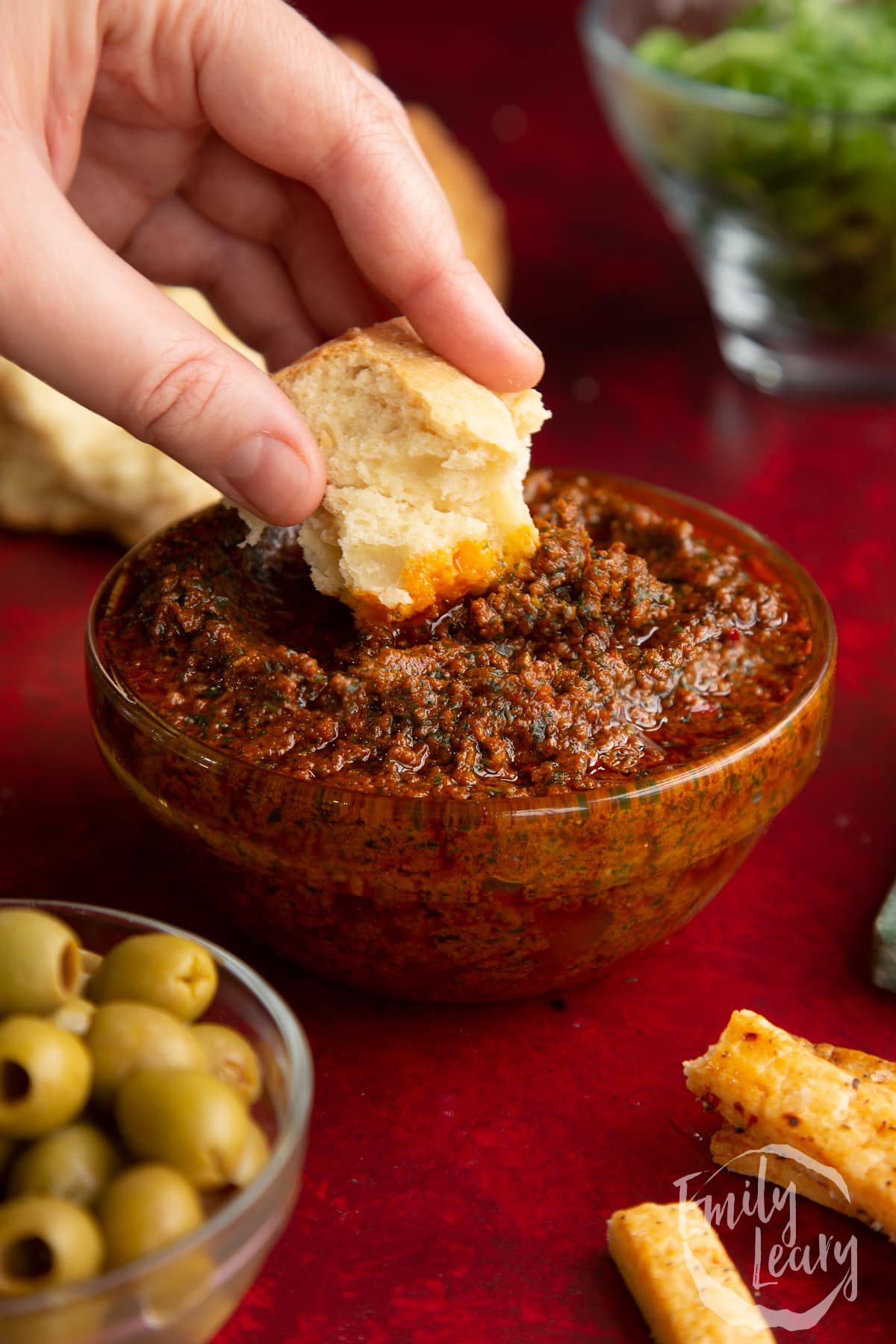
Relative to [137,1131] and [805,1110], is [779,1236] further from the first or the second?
[137,1131]

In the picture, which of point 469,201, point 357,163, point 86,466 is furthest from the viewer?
point 469,201

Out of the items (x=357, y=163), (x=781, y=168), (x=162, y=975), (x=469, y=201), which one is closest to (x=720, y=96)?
(x=781, y=168)

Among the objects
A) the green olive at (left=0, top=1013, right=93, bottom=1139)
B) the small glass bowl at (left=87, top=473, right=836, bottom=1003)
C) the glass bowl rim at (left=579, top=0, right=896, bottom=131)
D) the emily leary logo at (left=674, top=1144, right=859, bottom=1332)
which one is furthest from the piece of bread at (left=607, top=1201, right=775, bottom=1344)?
the glass bowl rim at (left=579, top=0, right=896, bottom=131)

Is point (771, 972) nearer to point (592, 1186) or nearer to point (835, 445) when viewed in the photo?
point (592, 1186)

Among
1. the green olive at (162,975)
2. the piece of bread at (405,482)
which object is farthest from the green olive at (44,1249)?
the piece of bread at (405,482)

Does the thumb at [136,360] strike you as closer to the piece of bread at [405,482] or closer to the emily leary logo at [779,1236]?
the piece of bread at [405,482]

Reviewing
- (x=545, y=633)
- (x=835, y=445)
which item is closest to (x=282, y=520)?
(x=545, y=633)

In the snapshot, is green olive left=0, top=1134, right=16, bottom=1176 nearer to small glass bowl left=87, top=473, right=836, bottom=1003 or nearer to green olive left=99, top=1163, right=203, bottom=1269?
green olive left=99, top=1163, right=203, bottom=1269
